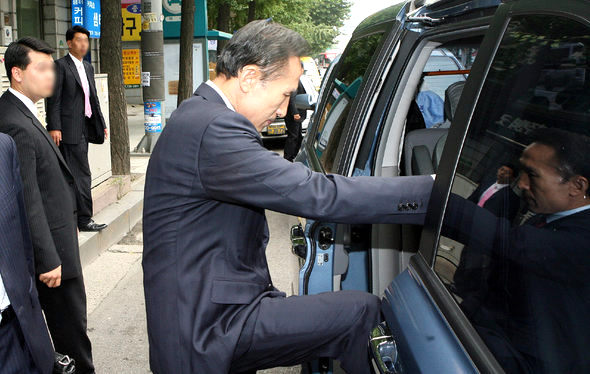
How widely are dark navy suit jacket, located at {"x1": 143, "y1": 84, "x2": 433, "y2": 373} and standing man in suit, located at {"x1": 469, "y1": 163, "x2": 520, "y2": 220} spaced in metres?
0.36

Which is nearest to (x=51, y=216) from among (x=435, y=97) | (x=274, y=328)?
(x=274, y=328)

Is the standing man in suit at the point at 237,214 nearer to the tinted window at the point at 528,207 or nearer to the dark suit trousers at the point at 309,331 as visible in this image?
the dark suit trousers at the point at 309,331

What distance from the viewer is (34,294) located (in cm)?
250

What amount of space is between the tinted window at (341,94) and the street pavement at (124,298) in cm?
47

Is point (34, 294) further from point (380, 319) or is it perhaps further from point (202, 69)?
point (202, 69)

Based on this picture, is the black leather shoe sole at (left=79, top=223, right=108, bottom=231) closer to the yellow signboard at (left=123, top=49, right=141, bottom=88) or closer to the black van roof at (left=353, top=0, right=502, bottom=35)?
the black van roof at (left=353, top=0, right=502, bottom=35)

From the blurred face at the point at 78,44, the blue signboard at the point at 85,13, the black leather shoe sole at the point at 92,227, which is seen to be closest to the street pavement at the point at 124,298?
the black leather shoe sole at the point at 92,227

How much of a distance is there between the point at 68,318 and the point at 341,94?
6.26 ft

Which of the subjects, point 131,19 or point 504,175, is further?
point 131,19

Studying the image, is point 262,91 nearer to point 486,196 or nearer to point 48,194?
point 486,196

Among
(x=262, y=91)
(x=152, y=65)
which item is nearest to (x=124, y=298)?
(x=262, y=91)

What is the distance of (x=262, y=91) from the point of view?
1927 millimetres

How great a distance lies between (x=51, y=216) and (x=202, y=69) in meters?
12.9

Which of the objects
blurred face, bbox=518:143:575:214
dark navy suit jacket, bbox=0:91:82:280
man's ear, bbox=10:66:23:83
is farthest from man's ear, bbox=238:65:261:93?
man's ear, bbox=10:66:23:83
